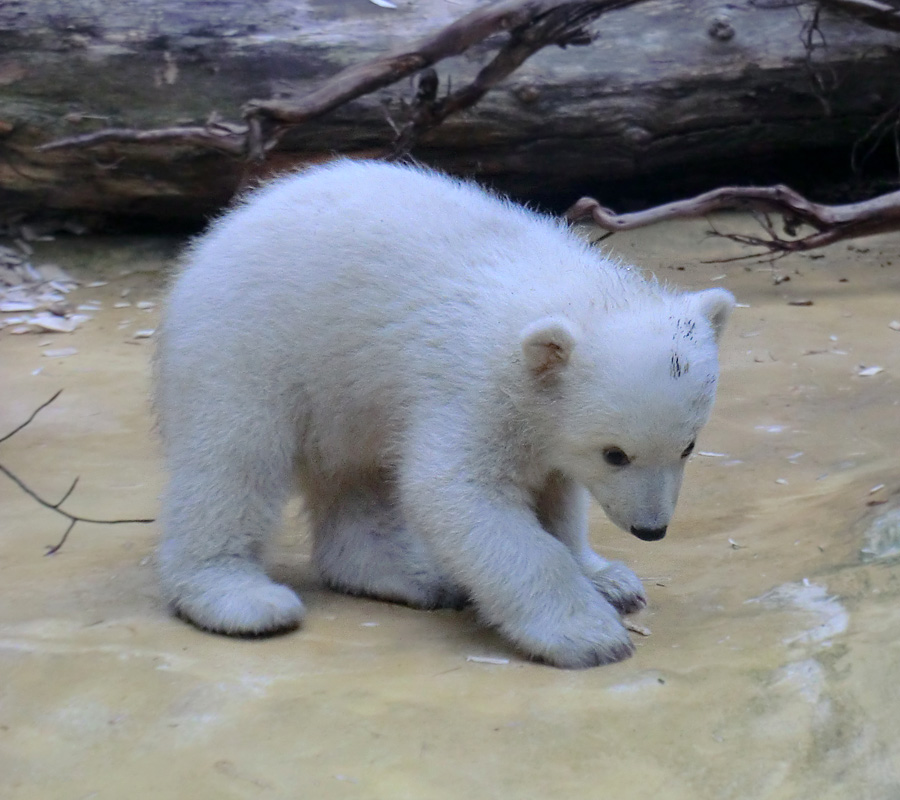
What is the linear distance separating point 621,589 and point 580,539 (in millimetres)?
302

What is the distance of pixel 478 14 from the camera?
727cm

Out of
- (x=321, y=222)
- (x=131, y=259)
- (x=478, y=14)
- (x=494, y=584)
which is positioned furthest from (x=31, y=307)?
(x=494, y=584)

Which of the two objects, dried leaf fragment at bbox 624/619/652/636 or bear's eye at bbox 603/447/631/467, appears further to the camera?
dried leaf fragment at bbox 624/619/652/636

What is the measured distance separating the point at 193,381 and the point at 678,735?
2.13m

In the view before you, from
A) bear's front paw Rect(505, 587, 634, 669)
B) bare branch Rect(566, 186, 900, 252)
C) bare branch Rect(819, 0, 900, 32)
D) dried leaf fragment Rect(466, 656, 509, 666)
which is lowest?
dried leaf fragment Rect(466, 656, 509, 666)

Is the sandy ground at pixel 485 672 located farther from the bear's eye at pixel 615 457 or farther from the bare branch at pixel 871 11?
the bare branch at pixel 871 11

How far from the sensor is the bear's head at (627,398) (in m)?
3.63

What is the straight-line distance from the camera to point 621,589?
418 cm

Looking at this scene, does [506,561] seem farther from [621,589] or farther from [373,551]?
[373,551]

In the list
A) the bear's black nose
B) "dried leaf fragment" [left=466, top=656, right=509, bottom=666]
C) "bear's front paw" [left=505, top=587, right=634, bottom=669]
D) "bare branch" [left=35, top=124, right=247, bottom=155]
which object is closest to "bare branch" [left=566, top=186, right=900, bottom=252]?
"bare branch" [left=35, top=124, right=247, bottom=155]

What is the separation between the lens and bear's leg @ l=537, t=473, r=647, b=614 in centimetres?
417

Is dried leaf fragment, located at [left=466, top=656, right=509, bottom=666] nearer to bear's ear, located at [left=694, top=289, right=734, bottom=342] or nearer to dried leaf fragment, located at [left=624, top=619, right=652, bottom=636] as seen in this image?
dried leaf fragment, located at [left=624, top=619, right=652, bottom=636]

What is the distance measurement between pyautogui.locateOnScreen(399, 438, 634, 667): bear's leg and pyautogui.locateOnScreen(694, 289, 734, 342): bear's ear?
0.92 metres

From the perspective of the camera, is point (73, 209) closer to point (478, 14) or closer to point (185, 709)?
point (478, 14)
